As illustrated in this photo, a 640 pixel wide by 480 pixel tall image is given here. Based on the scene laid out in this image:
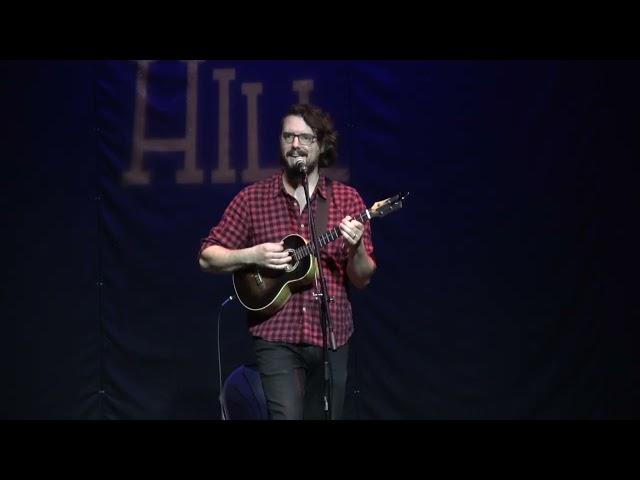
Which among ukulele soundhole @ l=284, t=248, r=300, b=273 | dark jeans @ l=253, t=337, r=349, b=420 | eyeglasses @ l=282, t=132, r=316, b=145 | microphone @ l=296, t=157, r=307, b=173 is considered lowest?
dark jeans @ l=253, t=337, r=349, b=420

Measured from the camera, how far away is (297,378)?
3332 mm

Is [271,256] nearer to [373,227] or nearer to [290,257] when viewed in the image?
[290,257]

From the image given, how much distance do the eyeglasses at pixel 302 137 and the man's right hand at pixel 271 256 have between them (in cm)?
50

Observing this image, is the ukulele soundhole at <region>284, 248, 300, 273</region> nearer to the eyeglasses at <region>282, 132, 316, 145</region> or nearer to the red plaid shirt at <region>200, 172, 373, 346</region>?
the red plaid shirt at <region>200, 172, 373, 346</region>

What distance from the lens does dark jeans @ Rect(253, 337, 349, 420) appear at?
3264 mm

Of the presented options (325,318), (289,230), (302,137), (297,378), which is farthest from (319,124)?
(297,378)

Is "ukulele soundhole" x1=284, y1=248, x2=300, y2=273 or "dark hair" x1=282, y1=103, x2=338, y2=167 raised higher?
"dark hair" x1=282, y1=103, x2=338, y2=167

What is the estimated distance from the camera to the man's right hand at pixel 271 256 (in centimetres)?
336

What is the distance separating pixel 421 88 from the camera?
499cm

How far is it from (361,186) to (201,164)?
43.6 inches

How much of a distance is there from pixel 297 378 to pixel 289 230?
0.73 meters

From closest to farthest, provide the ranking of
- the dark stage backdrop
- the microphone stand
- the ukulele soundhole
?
the microphone stand → the ukulele soundhole → the dark stage backdrop

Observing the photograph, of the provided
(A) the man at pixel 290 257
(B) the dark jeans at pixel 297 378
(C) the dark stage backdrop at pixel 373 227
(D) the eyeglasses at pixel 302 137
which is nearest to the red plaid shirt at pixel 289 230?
(A) the man at pixel 290 257

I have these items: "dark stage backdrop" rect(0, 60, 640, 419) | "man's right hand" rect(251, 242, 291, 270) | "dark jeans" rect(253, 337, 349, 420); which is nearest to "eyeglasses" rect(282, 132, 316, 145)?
"man's right hand" rect(251, 242, 291, 270)
